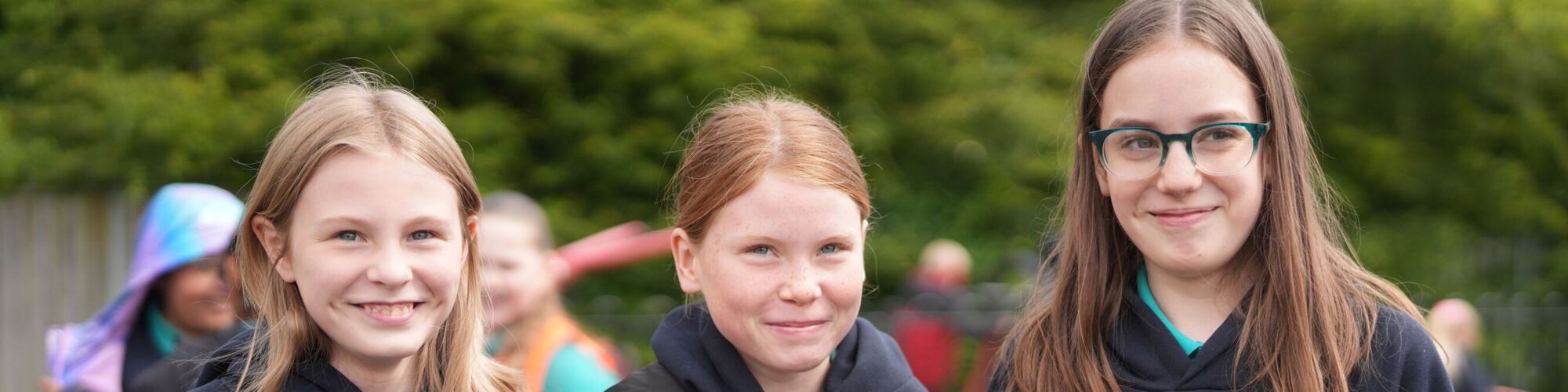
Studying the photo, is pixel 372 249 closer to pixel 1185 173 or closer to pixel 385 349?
pixel 385 349

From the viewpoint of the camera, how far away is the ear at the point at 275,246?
2.49 m

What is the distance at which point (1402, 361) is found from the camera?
2.44 m

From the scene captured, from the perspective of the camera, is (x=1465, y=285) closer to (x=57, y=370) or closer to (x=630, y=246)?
(x=630, y=246)

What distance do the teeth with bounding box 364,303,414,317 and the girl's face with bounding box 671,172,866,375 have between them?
1.83 feet

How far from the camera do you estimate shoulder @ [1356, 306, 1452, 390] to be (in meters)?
2.42

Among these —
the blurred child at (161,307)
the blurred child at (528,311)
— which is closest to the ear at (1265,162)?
the blurred child at (528,311)

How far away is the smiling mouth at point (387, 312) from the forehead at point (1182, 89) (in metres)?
1.31

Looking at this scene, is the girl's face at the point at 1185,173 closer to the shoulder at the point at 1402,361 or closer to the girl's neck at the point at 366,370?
the shoulder at the point at 1402,361

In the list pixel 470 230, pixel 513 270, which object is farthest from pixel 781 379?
pixel 513 270

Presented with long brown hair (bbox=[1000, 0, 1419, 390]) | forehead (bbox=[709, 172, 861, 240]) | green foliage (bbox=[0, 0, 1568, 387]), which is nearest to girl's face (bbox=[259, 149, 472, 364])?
forehead (bbox=[709, 172, 861, 240])

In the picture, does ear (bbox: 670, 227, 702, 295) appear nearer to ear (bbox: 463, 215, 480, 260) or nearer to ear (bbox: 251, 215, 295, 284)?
ear (bbox: 463, 215, 480, 260)

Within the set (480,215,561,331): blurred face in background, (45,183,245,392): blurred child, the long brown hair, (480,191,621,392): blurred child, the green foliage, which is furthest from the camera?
the green foliage

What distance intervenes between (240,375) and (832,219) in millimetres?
1111

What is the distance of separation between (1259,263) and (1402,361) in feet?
0.98
